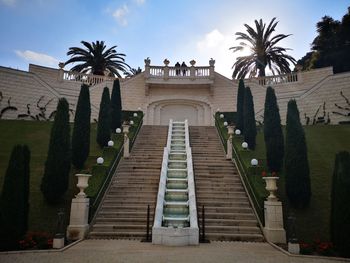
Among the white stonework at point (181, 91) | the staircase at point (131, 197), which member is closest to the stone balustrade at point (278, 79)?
the white stonework at point (181, 91)

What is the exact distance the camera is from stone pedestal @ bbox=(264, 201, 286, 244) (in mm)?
9124

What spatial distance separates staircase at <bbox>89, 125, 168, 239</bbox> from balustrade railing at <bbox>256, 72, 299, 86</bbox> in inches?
593

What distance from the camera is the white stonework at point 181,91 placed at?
78.7 ft

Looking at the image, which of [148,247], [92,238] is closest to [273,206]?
[148,247]

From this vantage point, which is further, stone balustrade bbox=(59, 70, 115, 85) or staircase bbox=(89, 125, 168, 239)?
stone balustrade bbox=(59, 70, 115, 85)

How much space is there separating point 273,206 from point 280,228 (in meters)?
0.68

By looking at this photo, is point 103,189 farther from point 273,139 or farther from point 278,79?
point 278,79

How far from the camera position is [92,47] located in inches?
1329

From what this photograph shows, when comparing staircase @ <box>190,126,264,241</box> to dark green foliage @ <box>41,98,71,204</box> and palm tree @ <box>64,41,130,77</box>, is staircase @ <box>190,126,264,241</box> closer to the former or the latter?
dark green foliage @ <box>41,98,71,204</box>

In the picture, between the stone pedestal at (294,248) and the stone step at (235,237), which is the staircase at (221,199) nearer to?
the stone step at (235,237)

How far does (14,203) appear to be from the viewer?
7.95 metres

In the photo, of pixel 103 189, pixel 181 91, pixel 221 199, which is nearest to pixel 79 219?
pixel 103 189

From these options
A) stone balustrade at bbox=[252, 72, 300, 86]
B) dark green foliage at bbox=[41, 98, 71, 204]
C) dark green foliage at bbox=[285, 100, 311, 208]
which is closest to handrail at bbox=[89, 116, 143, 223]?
dark green foliage at bbox=[41, 98, 71, 204]

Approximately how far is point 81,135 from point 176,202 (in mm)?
6089
